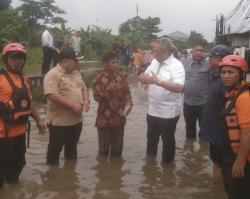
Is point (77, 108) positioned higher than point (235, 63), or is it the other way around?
point (235, 63)

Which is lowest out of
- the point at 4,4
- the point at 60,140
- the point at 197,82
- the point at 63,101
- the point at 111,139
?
the point at 111,139

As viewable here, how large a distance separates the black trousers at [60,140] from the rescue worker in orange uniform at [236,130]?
2.96m

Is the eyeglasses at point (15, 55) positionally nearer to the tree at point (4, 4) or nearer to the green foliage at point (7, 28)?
the green foliage at point (7, 28)

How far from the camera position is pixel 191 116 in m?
8.66

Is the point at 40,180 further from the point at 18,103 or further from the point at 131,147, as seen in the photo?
the point at 131,147

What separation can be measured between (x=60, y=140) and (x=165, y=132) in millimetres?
1540

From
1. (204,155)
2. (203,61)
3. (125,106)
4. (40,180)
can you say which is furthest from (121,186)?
(203,61)

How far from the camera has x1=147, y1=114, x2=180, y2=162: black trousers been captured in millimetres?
6977

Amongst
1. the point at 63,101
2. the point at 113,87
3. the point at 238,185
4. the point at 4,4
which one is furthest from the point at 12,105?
the point at 4,4

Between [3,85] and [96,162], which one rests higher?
[3,85]

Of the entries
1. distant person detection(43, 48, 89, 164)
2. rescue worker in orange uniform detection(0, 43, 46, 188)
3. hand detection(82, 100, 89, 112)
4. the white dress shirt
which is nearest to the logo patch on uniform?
rescue worker in orange uniform detection(0, 43, 46, 188)

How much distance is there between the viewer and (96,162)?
725cm

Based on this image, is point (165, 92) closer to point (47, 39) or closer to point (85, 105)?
point (85, 105)

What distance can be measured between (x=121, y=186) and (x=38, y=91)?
7.65 meters
